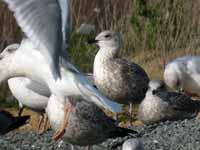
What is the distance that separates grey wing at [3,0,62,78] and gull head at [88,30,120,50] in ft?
9.72

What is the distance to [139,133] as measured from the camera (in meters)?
8.79

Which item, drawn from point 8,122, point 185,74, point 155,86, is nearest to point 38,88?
point 8,122

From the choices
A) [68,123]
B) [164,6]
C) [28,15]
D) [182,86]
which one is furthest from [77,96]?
[164,6]

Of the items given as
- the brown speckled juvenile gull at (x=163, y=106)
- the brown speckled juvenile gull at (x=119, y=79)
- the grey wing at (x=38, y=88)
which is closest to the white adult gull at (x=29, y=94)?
the grey wing at (x=38, y=88)

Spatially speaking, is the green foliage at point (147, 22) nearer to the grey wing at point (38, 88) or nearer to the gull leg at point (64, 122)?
the grey wing at point (38, 88)

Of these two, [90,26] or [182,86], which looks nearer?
[182,86]

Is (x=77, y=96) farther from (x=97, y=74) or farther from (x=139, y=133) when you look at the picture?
(x=97, y=74)

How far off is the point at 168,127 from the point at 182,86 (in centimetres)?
185

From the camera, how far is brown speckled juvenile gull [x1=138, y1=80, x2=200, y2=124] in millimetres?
9469

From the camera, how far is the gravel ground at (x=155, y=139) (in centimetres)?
802

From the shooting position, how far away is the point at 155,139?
835cm

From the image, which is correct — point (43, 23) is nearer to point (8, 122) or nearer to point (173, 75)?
point (8, 122)

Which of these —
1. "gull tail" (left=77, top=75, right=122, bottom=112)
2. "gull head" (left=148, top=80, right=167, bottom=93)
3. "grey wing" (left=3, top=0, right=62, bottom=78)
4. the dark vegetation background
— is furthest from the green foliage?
"grey wing" (left=3, top=0, right=62, bottom=78)

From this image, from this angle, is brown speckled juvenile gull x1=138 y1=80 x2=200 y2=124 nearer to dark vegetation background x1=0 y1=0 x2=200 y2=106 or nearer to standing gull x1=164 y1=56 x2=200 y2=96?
standing gull x1=164 y1=56 x2=200 y2=96
